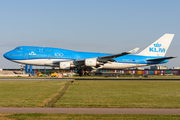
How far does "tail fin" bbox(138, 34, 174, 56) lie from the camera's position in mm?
59094

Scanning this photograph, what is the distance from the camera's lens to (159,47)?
59.3 meters

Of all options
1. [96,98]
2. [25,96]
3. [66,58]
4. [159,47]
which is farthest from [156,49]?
[25,96]

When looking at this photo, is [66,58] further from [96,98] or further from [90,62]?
[96,98]

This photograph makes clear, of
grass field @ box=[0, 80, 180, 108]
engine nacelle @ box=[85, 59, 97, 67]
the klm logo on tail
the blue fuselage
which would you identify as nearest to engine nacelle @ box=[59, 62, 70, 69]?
the blue fuselage

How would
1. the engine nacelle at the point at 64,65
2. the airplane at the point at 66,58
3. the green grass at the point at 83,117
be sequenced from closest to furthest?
the green grass at the point at 83,117, the engine nacelle at the point at 64,65, the airplane at the point at 66,58

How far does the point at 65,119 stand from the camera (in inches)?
397

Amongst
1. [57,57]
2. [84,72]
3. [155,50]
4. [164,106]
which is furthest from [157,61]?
[164,106]

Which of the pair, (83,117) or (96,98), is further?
(96,98)

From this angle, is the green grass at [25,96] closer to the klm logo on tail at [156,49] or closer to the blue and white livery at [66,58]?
the blue and white livery at [66,58]

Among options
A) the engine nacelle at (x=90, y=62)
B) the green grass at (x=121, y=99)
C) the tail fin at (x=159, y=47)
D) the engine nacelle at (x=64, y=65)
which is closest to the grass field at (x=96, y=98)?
the green grass at (x=121, y=99)

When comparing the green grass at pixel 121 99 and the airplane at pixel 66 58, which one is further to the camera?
the airplane at pixel 66 58

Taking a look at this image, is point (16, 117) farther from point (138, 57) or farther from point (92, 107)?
point (138, 57)

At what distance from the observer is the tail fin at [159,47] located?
194ft

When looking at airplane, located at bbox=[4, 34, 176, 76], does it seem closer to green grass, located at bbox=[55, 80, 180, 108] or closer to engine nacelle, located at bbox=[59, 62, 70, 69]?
engine nacelle, located at bbox=[59, 62, 70, 69]
